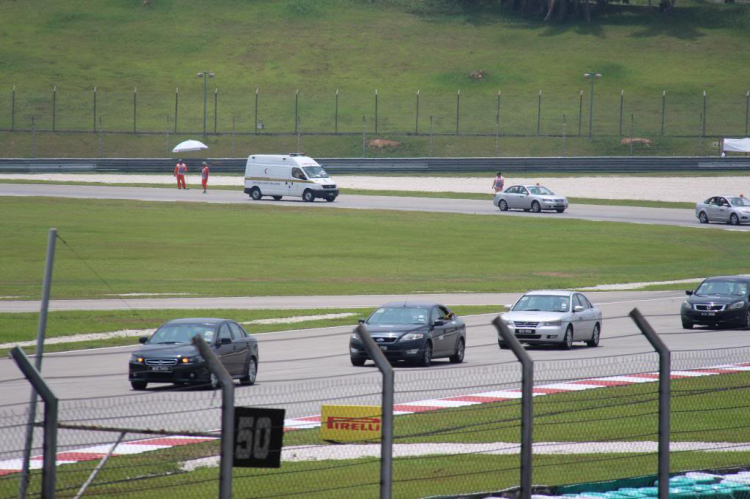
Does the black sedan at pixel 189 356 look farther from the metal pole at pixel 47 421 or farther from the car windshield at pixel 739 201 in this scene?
the car windshield at pixel 739 201

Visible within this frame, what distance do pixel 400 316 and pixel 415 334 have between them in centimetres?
108

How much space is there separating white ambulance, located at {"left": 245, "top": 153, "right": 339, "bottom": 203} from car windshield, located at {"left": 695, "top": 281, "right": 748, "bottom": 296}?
38.9 metres

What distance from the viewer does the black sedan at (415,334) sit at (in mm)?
22344

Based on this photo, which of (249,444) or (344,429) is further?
(344,429)

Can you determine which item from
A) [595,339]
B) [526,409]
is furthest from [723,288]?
[526,409]

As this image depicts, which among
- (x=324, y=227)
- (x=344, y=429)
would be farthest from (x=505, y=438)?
(x=324, y=227)

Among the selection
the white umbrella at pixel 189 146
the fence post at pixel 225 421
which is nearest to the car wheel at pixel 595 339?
the fence post at pixel 225 421

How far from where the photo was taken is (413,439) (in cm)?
1420

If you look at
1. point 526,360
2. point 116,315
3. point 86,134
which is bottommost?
point 116,315

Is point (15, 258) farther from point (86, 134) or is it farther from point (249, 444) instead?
point (86, 134)

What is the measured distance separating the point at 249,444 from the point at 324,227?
50174 mm

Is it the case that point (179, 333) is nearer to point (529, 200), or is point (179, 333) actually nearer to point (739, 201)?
point (529, 200)

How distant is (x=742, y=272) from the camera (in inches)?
1719

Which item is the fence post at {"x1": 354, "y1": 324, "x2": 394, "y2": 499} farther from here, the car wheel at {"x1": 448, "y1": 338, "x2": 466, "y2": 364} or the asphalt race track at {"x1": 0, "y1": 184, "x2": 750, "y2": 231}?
the asphalt race track at {"x1": 0, "y1": 184, "x2": 750, "y2": 231}
